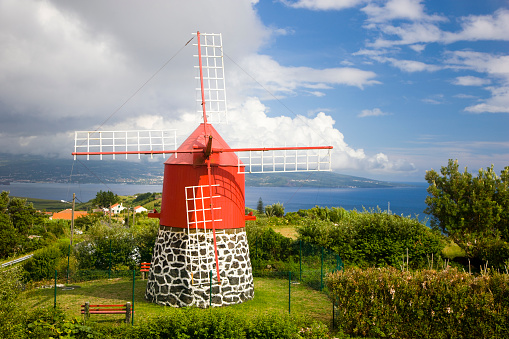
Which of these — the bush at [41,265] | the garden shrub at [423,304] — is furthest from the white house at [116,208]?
the garden shrub at [423,304]

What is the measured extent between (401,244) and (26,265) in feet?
60.5

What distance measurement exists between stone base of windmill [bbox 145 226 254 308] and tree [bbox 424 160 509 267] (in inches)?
487

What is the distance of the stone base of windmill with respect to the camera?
1350 cm

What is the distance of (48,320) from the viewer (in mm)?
10695

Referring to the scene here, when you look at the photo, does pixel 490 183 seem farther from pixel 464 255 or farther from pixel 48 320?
pixel 48 320

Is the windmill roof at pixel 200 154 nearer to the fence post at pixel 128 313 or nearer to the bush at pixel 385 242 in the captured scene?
the fence post at pixel 128 313

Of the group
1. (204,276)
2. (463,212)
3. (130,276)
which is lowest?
(130,276)

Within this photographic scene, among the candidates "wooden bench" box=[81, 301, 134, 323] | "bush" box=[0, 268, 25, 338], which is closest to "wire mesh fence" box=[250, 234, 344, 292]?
"wooden bench" box=[81, 301, 134, 323]

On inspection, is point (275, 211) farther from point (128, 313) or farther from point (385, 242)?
point (128, 313)

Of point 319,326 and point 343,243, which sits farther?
point 343,243

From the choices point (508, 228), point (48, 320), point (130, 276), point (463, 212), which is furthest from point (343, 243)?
point (48, 320)

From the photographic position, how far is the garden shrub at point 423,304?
419 inches

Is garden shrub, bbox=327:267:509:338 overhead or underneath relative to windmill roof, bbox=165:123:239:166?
underneath

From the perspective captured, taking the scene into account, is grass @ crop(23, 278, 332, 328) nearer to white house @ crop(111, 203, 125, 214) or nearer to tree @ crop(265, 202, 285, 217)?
tree @ crop(265, 202, 285, 217)
